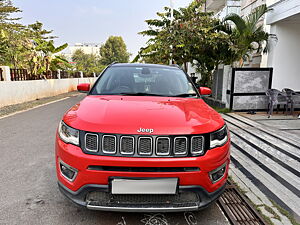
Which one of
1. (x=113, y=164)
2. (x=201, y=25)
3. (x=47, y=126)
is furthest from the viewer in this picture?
(x=201, y=25)

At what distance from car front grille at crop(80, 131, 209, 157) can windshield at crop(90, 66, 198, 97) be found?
1142 millimetres

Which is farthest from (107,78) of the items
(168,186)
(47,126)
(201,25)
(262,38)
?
(201,25)

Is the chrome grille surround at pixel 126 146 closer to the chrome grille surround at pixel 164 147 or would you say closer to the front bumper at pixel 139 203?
the chrome grille surround at pixel 164 147

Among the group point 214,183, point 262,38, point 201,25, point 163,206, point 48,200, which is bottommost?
point 48,200

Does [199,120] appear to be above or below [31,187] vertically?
above

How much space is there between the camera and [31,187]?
9.77 ft

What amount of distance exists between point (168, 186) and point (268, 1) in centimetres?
992

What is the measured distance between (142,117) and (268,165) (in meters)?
2.71

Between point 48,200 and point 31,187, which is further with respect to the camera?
point 31,187

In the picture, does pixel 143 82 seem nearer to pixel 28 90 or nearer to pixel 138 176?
pixel 138 176

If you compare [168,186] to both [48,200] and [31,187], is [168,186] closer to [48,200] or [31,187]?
[48,200]

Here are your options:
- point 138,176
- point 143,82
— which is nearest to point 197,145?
point 138,176

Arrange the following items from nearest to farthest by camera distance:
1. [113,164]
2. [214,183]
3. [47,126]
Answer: [113,164] < [214,183] < [47,126]

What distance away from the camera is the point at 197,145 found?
6.66 feet
